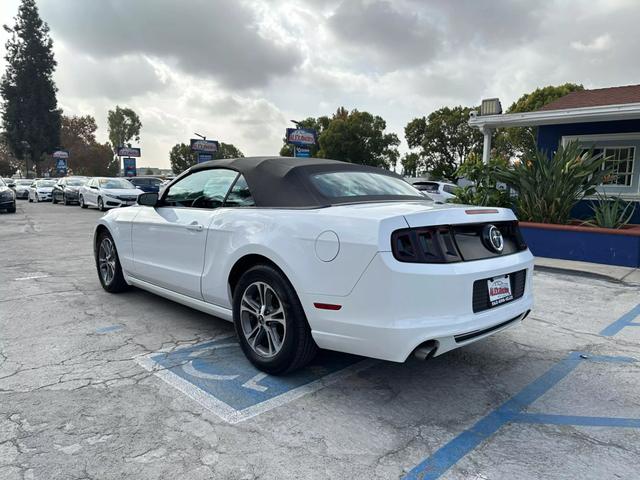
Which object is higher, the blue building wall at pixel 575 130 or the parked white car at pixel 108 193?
the blue building wall at pixel 575 130

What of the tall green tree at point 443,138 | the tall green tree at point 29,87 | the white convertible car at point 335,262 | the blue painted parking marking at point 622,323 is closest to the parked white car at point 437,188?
the blue painted parking marking at point 622,323

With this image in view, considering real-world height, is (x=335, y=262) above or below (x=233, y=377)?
above

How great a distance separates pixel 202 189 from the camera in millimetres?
4160

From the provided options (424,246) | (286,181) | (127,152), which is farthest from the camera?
(127,152)

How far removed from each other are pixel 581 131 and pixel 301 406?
1253cm

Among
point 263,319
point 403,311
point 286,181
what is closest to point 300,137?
point 286,181

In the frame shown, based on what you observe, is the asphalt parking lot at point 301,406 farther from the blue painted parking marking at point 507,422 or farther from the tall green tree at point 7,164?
the tall green tree at point 7,164

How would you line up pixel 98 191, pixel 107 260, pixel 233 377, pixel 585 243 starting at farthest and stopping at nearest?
pixel 98 191 < pixel 585 243 < pixel 107 260 < pixel 233 377

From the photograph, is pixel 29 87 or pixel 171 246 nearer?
pixel 171 246

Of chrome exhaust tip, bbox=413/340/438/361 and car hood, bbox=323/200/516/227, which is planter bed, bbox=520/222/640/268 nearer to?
car hood, bbox=323/200/516/227

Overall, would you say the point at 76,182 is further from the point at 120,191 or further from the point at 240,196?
the point at 240,196

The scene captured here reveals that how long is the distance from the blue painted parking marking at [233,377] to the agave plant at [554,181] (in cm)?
670

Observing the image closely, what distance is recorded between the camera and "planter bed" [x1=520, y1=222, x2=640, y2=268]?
7.56 meters

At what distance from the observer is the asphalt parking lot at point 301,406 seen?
2.31 meters
